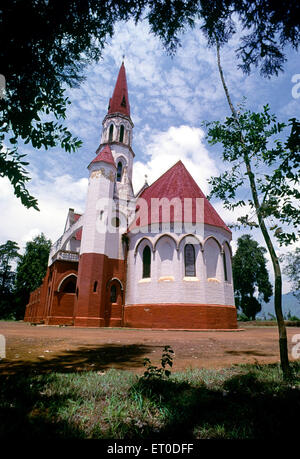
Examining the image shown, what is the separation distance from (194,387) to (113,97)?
35480 millimetres

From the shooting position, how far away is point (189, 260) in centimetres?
2002

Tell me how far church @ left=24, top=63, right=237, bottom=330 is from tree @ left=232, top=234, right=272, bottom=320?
79.5ft

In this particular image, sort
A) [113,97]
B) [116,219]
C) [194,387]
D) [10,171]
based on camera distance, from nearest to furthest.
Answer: [10,171]
[194,387]
[116,219]
[113,97]

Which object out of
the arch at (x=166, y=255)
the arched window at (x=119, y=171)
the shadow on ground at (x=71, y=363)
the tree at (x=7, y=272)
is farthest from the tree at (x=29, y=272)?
the shadow on ground at (x=71, y=363)

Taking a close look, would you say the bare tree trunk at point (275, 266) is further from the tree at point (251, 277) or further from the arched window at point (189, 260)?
the tree at point (251, 277)

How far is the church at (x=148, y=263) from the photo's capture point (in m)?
19.0

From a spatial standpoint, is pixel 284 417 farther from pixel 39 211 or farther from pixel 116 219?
pixel 116 219

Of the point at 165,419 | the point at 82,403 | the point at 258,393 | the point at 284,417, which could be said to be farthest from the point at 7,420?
the point at 258,393

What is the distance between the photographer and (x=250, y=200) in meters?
5.17

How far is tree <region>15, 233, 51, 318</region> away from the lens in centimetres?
4256

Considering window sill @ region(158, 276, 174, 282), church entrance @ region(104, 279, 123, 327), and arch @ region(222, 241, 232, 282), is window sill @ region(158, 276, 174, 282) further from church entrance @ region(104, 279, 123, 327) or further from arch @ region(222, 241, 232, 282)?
arch @ region(222, 241, 232, 282)

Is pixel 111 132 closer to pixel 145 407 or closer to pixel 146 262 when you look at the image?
pixel 146 262

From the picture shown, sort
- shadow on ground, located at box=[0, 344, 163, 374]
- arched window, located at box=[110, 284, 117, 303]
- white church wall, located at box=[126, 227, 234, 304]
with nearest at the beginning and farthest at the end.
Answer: shadow on ground, located at box=[0, 344, 163, 374] → white church wall, located at box=[126, 227, 234, 304] → arched window, located at box=[110, 284, 117, 303]

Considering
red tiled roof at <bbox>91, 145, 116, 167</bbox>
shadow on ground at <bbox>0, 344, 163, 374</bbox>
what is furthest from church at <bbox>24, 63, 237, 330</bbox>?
shadow on ground at <bbox>0, 344, 163, 374</bbox>
